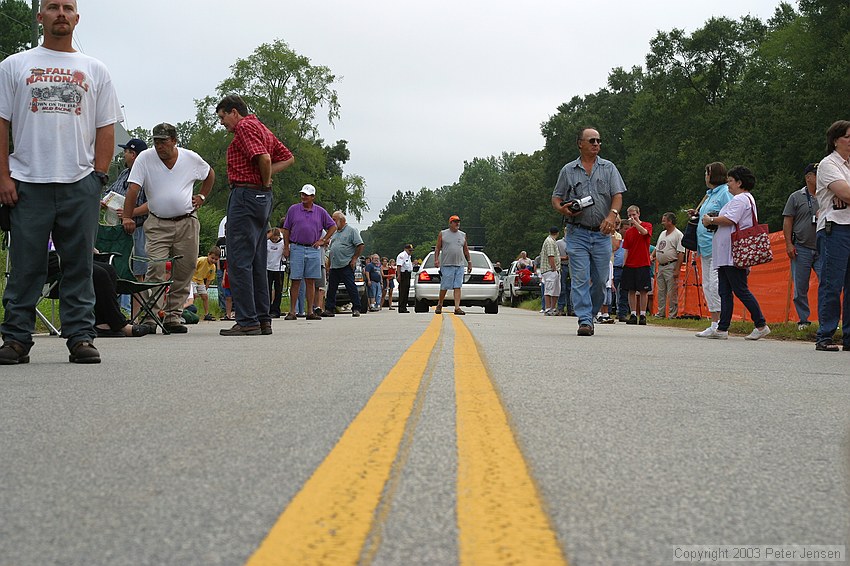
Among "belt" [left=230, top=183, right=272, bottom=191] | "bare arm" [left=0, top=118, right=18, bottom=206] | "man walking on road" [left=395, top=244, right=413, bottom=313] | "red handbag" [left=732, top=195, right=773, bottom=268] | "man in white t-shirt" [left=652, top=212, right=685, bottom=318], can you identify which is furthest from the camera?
"man walking on road" [left=395, top=244, right=413, bottom=313]

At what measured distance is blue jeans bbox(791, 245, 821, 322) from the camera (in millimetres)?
12445

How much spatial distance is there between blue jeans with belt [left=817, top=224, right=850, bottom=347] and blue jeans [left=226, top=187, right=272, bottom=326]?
507 centimetres

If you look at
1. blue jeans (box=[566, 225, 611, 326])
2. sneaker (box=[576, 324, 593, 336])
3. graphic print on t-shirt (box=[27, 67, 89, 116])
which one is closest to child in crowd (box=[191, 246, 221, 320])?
blue jeans (box=[566, 225, 611, 326])

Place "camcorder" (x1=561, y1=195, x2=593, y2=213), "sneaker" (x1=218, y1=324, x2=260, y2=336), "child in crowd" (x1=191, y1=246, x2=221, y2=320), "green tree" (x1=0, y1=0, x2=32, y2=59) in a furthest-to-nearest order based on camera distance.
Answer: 1. "green tree" (x1=0, y1=0, x2=32, y2=59)
2. "child in crowd" (x1=191, y1=246, x2=221, y2=320)
3. "camcorder" (x1=561, y1=195, x2=593, y2=213)
4. "sneaker" (x1=218, y1=324, x2=260, y2=336)

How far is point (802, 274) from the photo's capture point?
1256cm

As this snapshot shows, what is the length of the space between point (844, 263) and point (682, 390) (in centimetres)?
468

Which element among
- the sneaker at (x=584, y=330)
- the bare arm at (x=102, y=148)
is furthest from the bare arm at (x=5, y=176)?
the sneaker at (x=584, y=330)

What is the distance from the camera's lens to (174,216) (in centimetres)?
1088

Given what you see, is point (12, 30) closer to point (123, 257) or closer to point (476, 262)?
point (476, 262)

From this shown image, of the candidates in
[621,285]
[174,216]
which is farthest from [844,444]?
[621,285]

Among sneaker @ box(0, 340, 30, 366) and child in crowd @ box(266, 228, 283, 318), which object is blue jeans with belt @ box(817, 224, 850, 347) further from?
child in crowd @ box(266, 228, 283, 318)

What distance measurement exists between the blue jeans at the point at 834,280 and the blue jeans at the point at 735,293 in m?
1.71

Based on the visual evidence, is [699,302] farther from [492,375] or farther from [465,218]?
[465,218]

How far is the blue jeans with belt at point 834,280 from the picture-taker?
915 centimetres
